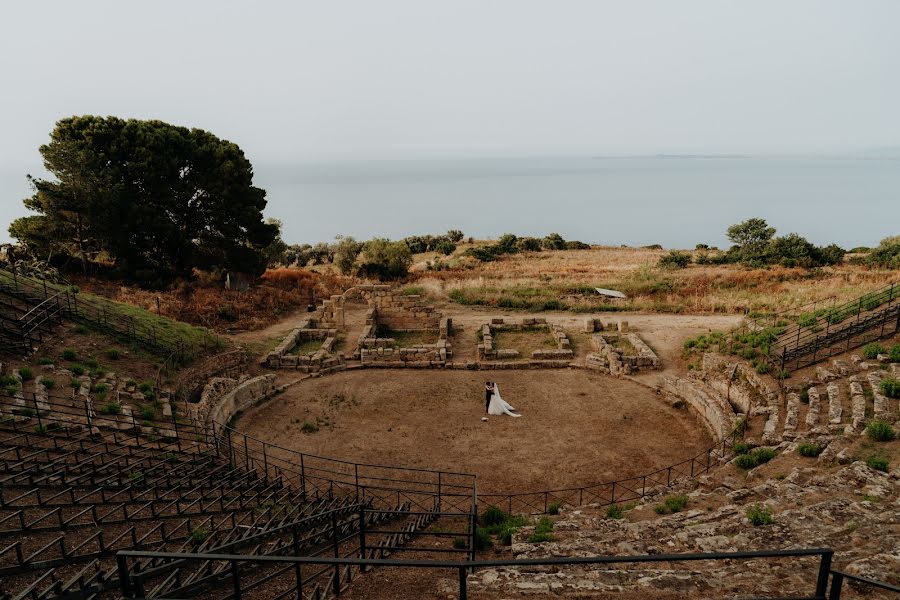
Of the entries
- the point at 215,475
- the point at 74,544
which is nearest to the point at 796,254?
the point at 215,475

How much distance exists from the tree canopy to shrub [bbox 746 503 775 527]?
3145 cm

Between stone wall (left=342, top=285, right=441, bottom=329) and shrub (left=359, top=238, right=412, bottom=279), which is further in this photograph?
shrub (left=359, top=238, right=412, bottom=279)

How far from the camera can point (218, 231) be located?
3428 cm

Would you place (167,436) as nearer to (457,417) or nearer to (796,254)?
(457,417)

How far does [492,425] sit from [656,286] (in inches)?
906

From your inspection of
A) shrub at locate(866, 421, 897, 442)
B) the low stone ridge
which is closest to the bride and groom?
the low stone ridge

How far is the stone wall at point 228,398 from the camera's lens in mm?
17688

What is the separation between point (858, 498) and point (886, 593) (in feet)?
13.4

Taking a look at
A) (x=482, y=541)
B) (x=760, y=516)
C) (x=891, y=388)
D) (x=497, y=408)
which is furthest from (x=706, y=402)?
(x=482, y=541)

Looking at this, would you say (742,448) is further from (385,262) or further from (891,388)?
(385,262)

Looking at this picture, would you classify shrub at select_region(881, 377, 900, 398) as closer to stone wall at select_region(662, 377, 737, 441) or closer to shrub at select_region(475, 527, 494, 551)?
stone wall at select_region(662, 377, 737, 441)

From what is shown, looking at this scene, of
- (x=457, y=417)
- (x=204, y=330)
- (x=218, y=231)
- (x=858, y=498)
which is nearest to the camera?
(x=858, y=498)

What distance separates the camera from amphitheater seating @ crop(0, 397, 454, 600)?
7.18 m

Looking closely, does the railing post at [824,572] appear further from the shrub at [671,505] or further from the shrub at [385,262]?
the shrub at [385,262]
